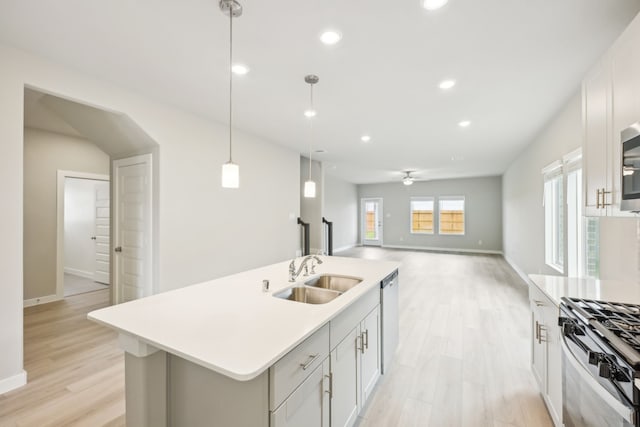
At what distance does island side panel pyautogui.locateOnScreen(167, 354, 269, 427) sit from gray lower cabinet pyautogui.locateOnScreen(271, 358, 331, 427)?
0.27 ft

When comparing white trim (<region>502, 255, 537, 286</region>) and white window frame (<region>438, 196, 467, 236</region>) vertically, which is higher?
white window frame (<region>438, 196, 467, 236</region>)

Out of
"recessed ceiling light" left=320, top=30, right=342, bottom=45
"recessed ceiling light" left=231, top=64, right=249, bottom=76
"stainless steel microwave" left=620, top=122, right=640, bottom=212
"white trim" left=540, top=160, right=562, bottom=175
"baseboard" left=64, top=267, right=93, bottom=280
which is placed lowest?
"baseboard" left=64, top=267, right=93, bottom=280

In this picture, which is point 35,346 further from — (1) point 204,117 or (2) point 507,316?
(2) point 507,316

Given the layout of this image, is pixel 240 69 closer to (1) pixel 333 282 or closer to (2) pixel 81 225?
(1) pixel 333 282

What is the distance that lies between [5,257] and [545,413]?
13.6 ft

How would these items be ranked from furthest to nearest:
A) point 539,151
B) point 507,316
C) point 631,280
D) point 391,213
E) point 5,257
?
1. point 391,213
2. point 539,151
3. point 507,316
4. point 5,257
5. point 631,280

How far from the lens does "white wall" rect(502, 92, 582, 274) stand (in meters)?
3.22

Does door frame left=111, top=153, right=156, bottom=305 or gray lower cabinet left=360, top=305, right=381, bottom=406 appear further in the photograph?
door frame left=111, top=153, right=156, bottom=305

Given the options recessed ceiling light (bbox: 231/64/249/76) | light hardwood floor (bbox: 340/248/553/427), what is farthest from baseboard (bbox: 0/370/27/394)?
recessed ceiling light (bbox: 231/64/249/76)

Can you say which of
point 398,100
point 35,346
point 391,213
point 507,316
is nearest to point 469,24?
point 398,100

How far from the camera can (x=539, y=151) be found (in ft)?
14.9

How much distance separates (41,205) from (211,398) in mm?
5146

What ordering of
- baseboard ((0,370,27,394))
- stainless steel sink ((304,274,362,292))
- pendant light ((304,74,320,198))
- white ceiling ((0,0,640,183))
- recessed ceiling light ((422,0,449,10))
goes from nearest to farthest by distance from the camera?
recessed ceiling light ((422,0,449,10)), white ceiling ((0,0,640,183)), baseboard ((0,370,27,394)), stainless steel sink ((304,274,362,292)), pendant light ((304,74,320,198))

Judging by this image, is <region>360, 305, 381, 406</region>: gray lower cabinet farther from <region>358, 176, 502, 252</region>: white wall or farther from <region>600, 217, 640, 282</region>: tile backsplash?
<region>358, 176, 502, 252</region>: white wall
